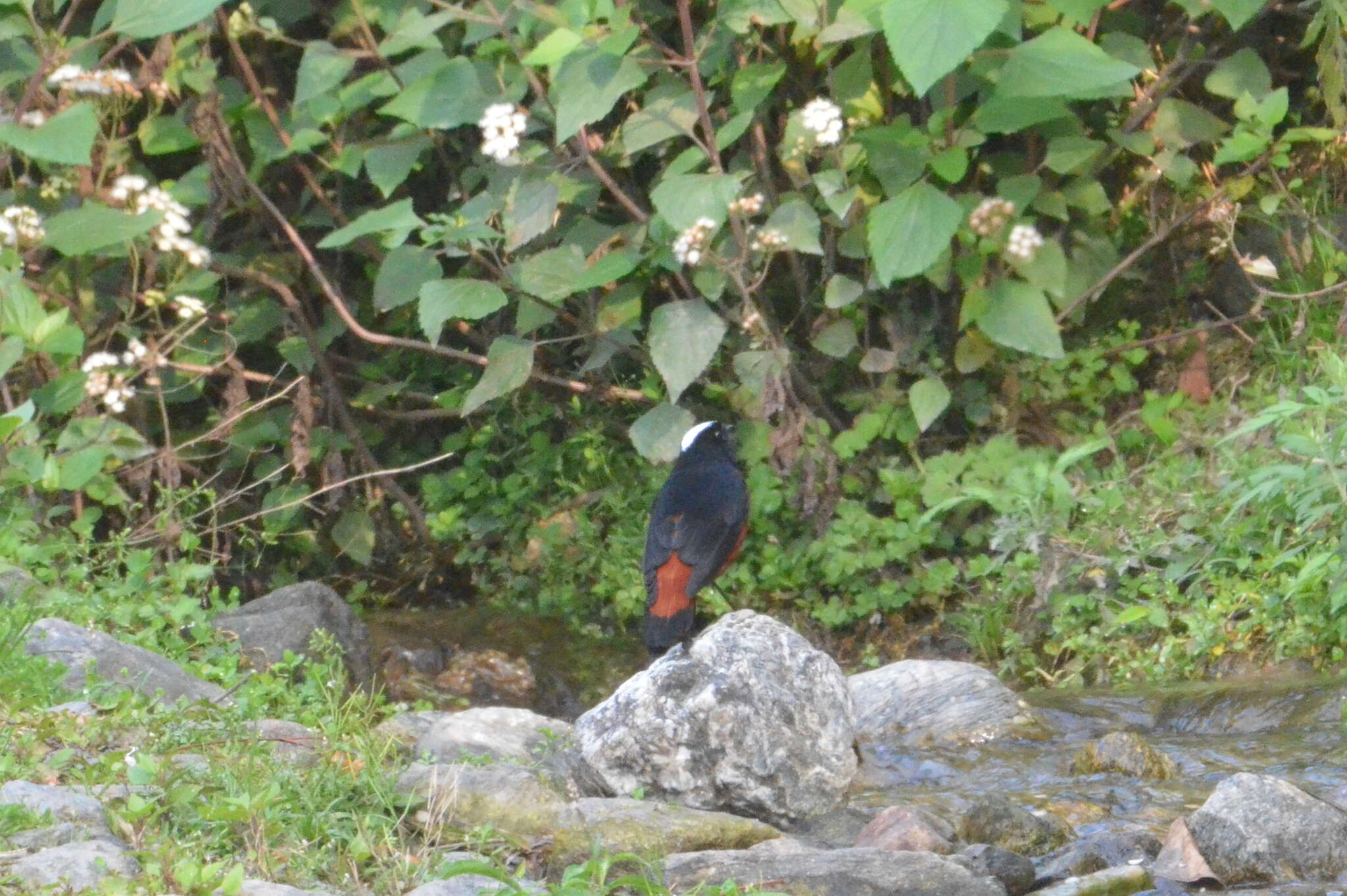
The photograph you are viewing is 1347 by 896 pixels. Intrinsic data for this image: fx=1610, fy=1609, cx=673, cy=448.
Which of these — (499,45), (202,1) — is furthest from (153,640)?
(499,45)

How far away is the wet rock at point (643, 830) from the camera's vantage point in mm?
3102

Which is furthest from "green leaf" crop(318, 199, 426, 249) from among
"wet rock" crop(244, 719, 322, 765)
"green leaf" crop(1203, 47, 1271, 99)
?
"green leaf" crop(1203, 47, 1271, 99)

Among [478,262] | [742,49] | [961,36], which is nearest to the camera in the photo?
[961,36]

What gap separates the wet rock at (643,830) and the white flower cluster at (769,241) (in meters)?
2.32

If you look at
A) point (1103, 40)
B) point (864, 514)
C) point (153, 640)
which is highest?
point (1103, 40)

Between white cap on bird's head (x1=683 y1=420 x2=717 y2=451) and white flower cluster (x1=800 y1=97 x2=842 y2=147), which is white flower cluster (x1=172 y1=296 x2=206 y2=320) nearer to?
white cap on bird's head (x1=683 y1=420 x2=717 y2=451)

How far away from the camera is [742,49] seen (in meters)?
5.54

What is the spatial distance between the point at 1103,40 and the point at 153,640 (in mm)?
3586

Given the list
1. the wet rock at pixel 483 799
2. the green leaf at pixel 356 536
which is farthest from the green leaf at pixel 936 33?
the green leaf at pixel 356 536

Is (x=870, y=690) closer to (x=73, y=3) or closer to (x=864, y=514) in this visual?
(x=864, y=514)

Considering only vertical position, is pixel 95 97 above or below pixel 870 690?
above

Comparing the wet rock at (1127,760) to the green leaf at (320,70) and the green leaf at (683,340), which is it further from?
the green leaf at (320,70)

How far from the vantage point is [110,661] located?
390 cm

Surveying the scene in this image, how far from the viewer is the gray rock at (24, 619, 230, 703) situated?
3764 mm
